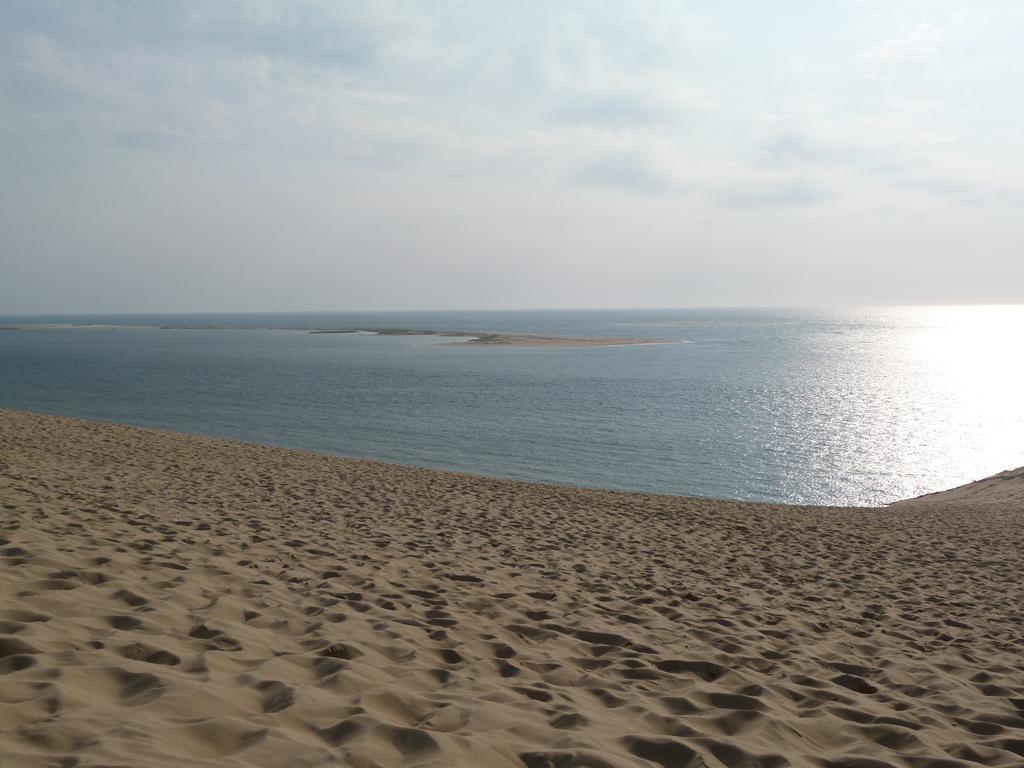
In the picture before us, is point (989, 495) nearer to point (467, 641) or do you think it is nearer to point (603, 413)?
point (467, 641)

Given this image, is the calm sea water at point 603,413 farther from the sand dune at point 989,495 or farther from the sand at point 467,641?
the sand at point 467,641

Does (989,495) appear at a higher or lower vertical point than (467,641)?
lower

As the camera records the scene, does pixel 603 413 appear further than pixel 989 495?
Yes

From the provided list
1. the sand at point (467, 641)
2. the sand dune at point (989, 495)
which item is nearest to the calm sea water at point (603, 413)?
the sand dune at point (989, 495)

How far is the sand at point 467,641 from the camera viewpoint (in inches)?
137

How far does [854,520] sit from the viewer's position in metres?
15.3

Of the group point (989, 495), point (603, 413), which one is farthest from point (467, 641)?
point (603, 413)

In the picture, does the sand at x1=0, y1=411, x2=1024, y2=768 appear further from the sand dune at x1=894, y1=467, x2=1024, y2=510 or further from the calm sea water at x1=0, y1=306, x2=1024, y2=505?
the calm sea water at x1=0, y1=306, x2=1024, y2=505

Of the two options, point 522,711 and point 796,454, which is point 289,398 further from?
point 522,711

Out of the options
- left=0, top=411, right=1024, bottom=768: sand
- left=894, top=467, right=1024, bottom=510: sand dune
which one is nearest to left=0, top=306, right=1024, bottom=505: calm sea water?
left=894, top=467, right=1024, bottom=510: sand dune

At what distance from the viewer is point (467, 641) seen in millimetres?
5309

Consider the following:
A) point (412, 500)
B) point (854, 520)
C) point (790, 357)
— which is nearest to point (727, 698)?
point (412, 500)

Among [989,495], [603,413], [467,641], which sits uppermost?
[467,641]

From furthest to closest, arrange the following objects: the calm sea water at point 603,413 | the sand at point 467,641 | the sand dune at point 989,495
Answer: the calm sea water at point 603,413 → the sand dune at point 989,495 → the sand at point 467,641
